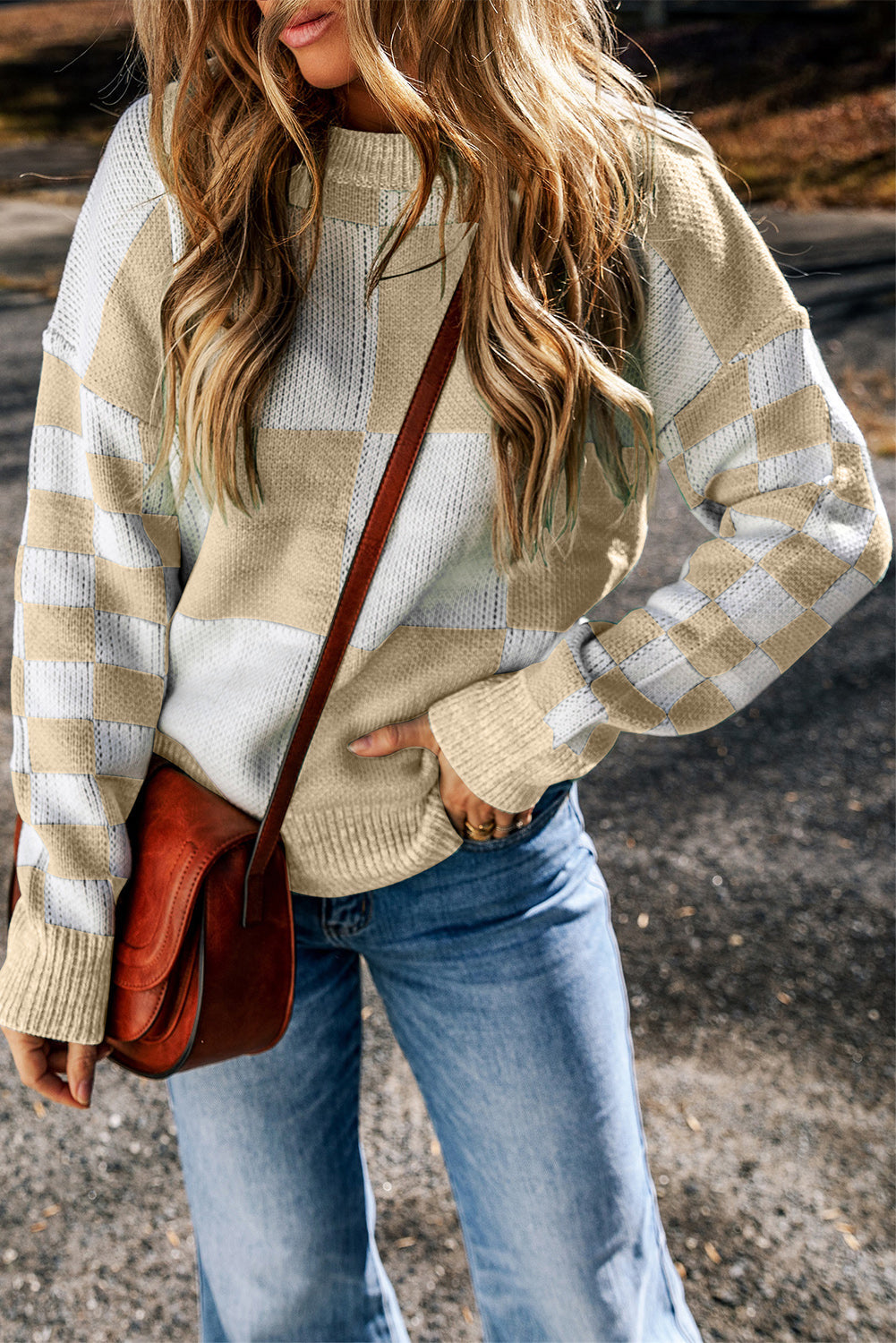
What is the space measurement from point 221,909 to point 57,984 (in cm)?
22

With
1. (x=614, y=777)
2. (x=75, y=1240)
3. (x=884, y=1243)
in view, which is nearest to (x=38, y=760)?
(x=75, y=1240)

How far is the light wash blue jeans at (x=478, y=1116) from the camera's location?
1498 millimetres

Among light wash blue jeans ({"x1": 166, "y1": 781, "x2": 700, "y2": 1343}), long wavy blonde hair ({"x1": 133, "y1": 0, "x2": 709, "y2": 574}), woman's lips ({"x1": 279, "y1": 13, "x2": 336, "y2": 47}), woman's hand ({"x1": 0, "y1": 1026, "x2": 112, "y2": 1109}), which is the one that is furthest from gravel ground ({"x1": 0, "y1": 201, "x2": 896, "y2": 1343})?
woman's lips ({"x1": 279, "y1": 13, "x2": 336, "y2": 47})

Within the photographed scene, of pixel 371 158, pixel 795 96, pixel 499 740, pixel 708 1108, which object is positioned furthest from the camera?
pixel 795 96

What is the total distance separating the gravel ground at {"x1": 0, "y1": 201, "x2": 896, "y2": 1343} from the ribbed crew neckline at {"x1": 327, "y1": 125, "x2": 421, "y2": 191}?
193 cm

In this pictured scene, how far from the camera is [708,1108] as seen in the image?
2.53 meters

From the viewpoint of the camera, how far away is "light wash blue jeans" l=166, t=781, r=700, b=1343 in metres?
1.50

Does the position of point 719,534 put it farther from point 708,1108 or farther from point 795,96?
point 795,96

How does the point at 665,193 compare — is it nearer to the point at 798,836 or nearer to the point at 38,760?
the point at 38,760

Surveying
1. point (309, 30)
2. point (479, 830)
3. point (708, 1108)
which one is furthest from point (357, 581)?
point (708, 1108)

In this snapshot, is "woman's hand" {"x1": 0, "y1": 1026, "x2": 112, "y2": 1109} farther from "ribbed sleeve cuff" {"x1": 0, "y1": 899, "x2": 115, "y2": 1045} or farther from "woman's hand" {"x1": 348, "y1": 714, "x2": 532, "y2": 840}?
"woman's hand" {"x1": 348, "y1": 714, "x2": 532, "y2": 840}

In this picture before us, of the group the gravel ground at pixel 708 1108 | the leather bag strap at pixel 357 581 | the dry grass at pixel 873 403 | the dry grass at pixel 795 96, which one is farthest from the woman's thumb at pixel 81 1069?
the dry grass at pixel 795 96

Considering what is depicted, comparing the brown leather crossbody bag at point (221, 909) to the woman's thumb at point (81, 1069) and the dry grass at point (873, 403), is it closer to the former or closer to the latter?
the woman's thumb at point (81, 1069)

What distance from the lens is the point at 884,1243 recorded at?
2252 mm
